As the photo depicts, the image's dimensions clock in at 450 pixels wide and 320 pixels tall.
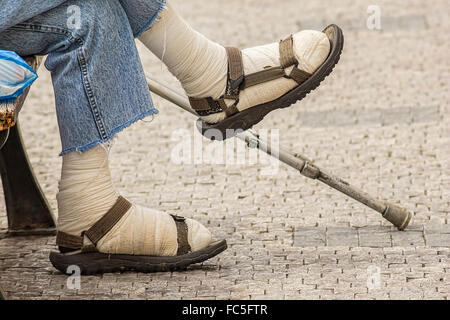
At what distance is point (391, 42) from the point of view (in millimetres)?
6453

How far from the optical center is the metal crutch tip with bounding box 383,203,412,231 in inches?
138

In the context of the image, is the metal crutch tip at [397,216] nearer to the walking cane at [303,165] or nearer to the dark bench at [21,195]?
the walking cane at [303,165]

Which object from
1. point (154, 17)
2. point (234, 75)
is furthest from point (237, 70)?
point (154, 17)

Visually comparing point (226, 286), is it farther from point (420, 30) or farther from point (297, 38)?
point (420, 30)

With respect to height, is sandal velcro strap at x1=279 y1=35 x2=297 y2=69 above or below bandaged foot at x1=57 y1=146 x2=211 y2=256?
above

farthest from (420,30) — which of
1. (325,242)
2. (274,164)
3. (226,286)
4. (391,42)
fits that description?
(226,286)

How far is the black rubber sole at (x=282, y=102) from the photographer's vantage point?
10.6ft

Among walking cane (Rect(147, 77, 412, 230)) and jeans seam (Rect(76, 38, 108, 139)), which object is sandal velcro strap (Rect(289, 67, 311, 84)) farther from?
jeans seam (Rect(76, 38, 108, 139))

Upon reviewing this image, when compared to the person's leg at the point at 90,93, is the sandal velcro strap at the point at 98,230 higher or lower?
lower

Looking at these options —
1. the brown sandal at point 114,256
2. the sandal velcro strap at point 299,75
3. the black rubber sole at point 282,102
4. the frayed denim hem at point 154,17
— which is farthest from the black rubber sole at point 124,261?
the frayed denim hem at point 154,17

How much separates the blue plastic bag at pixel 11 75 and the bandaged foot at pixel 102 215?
1.34ft

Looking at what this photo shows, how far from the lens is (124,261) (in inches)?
124

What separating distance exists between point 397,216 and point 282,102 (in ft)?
2.11

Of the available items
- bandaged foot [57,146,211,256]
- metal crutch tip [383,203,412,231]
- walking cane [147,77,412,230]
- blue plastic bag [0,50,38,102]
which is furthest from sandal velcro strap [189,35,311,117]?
blue plastic bag [0,50,38,102]
